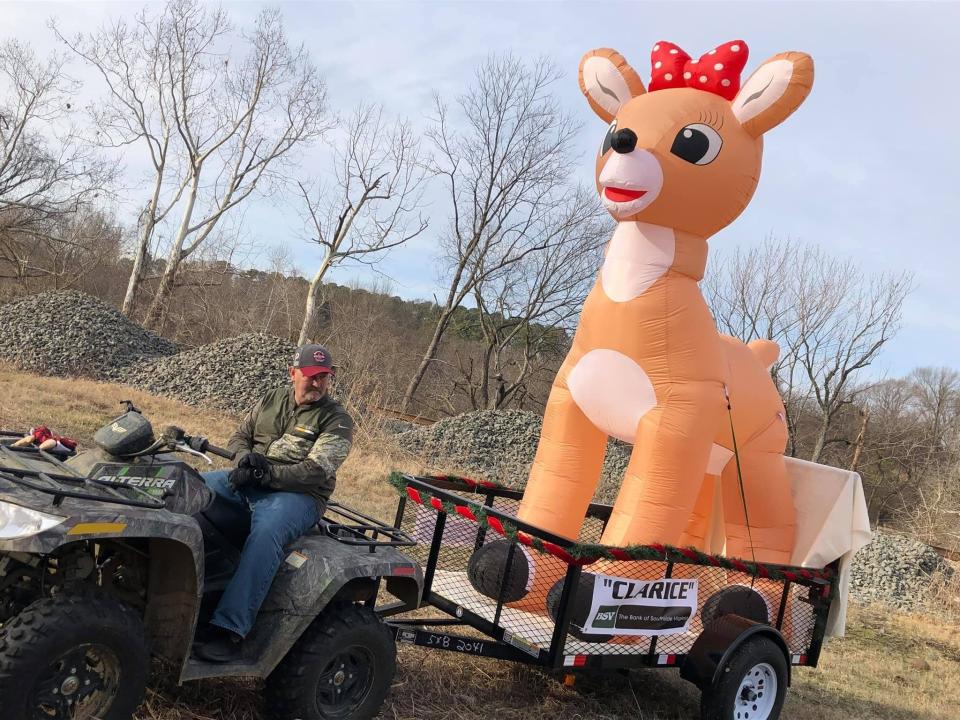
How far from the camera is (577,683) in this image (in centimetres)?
528

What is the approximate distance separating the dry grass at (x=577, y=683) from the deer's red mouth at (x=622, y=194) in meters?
3.18

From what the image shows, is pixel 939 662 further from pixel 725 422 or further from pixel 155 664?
pixel 155 664

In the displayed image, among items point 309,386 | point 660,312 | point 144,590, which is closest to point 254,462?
point 309,386

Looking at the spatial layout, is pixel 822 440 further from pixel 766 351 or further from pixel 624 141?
pixel 624 141

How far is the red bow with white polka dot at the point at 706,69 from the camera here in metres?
5.58

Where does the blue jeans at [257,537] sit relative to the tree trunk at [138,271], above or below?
below

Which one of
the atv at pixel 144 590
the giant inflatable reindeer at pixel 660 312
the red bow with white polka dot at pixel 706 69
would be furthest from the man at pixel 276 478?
the red bow with white polka dot at pixel 706 69

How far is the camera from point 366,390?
16984 mm

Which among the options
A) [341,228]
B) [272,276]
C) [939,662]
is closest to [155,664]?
[939,662]

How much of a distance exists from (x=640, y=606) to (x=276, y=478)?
82.3 inches

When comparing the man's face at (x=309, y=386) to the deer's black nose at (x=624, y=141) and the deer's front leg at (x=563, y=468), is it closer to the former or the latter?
the deer's front leg at (x=563, y=468)

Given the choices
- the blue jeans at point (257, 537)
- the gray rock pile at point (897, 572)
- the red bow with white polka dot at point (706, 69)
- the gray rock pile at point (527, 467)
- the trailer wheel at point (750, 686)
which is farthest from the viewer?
the gray rock pile at point (527, 467)

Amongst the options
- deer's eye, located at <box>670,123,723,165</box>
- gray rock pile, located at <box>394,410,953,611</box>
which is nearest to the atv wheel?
deer's eye, located at <box>670,123,723,165</box>

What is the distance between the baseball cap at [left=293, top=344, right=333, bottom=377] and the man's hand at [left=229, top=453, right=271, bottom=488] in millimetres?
533
